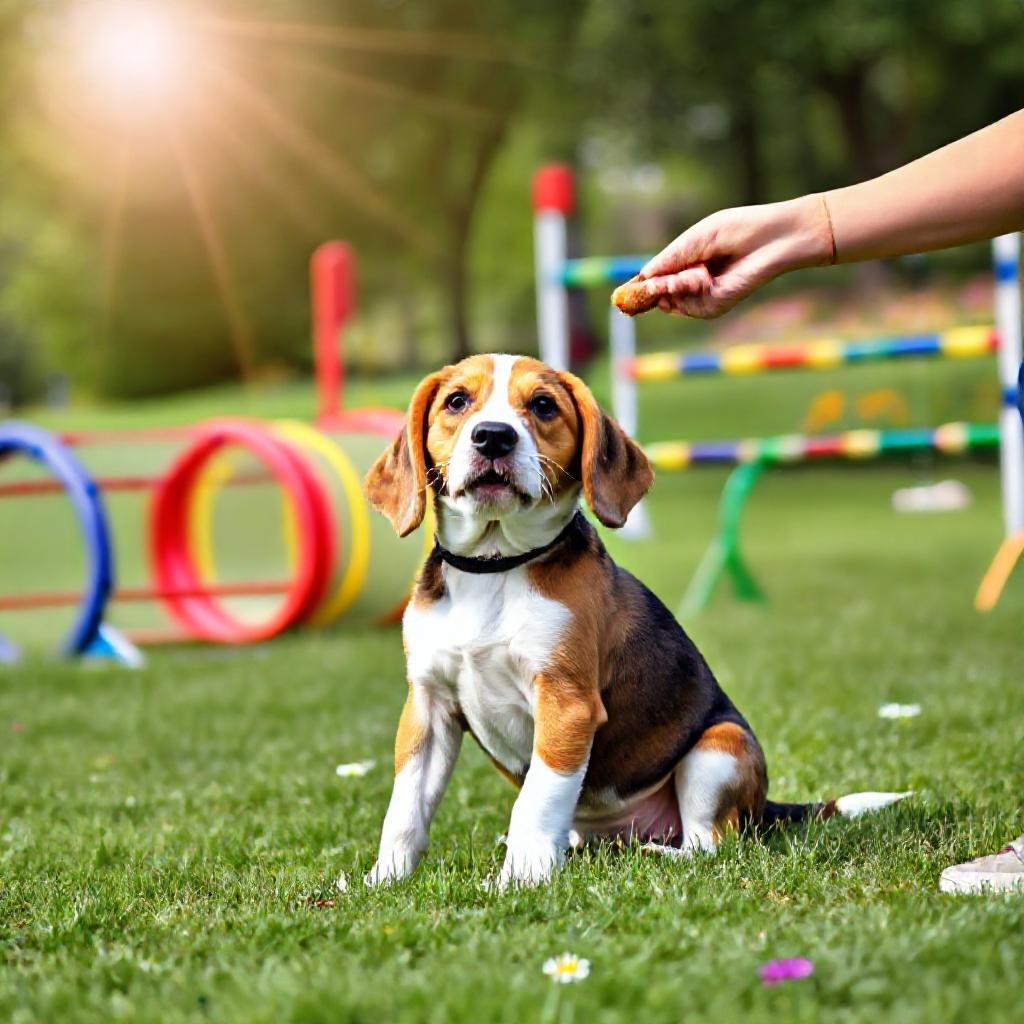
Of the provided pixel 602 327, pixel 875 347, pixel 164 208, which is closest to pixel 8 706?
pixel 875 347

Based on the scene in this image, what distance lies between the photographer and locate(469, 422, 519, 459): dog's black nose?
3.11m

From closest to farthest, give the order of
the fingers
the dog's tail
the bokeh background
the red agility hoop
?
the fingers, the dog's tail, the red agility hoop, the bokeh background

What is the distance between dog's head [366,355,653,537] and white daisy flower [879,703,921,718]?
205 centimetres

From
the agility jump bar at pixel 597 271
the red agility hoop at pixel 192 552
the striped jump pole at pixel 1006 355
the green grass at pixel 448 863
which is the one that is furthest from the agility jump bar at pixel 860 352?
the red agility hoop at pixel 192 552

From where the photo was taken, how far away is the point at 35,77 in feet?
78.5

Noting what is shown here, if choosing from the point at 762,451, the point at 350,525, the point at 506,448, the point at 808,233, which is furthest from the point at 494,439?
the point at 762,451

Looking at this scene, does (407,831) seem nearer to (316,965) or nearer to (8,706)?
(316,965)

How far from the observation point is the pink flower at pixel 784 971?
2219 mm

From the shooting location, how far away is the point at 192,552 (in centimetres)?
911

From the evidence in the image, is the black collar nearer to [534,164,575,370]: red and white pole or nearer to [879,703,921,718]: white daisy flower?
[879,703,921,718]: white daisy flower

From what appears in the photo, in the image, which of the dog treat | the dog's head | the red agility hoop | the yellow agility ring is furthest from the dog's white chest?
the yellow agility ring

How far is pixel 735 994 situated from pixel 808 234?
1499 mm

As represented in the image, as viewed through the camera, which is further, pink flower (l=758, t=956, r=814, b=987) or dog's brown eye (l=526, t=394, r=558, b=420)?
dog's brown eye (l=526, t=394, r=558, b=420)

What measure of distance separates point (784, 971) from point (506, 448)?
1301mm
